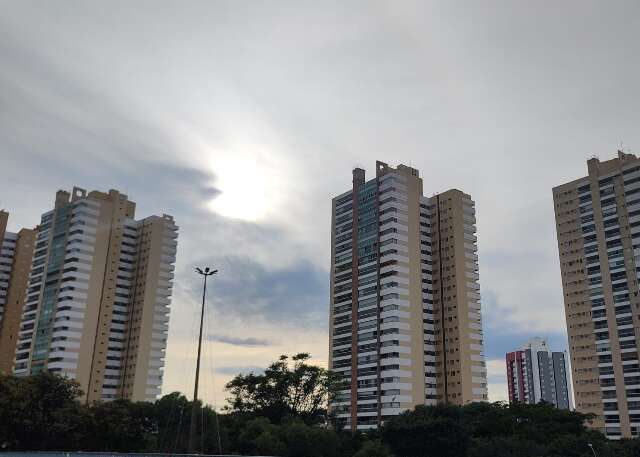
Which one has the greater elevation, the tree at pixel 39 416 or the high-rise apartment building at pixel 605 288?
the high-rise apartment building at pixel 605 288

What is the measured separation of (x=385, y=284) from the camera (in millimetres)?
114312

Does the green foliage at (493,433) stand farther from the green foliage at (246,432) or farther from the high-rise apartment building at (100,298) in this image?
the high-rise apartment building at (100,298)

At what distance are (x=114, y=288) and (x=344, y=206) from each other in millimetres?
54168

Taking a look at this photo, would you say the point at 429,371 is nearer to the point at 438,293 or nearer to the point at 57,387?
the point at 438,293

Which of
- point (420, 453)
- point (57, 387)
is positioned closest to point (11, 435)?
point (57, 387)

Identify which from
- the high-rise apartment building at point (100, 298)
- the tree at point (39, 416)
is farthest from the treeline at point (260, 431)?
the high-rise apartment building at point (100, 298)

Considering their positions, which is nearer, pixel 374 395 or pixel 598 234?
pixel 374 395

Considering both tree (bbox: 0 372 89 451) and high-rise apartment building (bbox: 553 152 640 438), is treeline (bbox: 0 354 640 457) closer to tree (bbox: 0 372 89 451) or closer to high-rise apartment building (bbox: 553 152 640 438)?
tree (bbox: 0 372 89 451)

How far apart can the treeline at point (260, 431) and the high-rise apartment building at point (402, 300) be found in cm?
2369

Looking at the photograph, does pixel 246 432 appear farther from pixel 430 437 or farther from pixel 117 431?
pixel 430 437

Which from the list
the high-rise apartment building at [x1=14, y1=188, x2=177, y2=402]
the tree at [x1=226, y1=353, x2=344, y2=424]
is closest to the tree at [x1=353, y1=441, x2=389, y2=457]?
the tree at [x1=226, y1=353, x2=344, y2=424]

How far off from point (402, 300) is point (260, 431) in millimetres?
48649

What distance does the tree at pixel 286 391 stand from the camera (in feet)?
292

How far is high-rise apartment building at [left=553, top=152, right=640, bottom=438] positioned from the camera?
109 m
